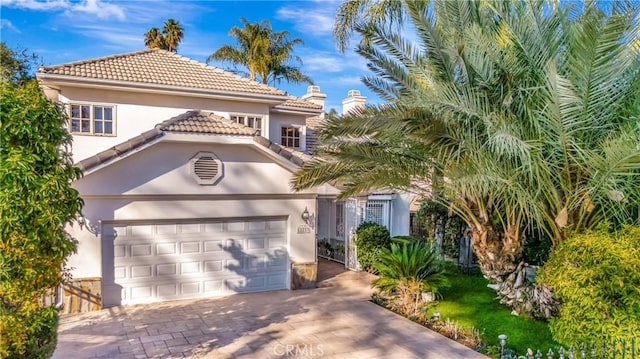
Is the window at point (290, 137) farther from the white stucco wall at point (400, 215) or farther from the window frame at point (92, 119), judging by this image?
the window frame at point (92, 119)

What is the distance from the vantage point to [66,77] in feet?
44.5

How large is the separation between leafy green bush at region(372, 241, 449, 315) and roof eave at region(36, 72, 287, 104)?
27.4 feet

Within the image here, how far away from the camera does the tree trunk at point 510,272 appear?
10164 mm

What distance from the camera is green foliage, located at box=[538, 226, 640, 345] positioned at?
702cm

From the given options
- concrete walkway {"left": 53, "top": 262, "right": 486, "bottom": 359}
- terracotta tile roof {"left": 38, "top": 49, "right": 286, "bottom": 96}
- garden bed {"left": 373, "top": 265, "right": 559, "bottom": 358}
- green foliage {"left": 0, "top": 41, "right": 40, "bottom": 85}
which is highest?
green foliage {"left": 0, "top": 41, "right": 40, "bottom": 85}

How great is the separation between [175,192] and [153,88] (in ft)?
15.6

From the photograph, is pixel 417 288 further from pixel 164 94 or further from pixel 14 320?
pixel 164 94

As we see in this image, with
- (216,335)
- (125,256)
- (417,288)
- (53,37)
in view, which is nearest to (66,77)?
(53,37)

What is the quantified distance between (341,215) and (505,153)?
12.1 m

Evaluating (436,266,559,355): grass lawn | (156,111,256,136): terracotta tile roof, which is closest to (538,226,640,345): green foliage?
(436,266,559,355): grass lawn

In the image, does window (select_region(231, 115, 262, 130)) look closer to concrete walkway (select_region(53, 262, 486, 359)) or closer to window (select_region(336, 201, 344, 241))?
window (select_region(336, 201, 344, 241))

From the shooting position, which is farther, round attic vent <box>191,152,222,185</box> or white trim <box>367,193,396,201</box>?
white trim <box>367,193,396,201</box>

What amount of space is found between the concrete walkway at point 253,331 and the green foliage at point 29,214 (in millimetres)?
3046

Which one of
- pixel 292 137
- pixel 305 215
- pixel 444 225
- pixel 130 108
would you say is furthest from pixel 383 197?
pixel 130 108
